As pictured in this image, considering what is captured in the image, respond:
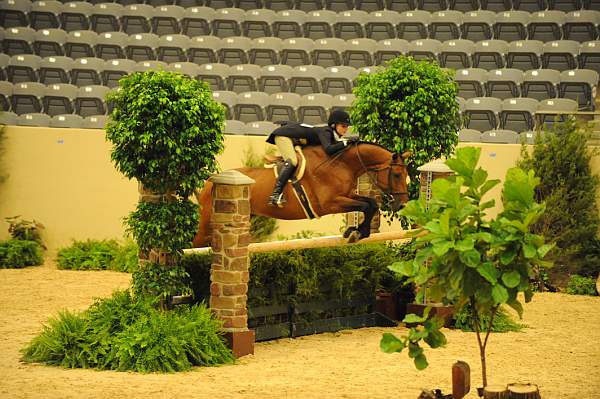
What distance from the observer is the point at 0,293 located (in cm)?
1243

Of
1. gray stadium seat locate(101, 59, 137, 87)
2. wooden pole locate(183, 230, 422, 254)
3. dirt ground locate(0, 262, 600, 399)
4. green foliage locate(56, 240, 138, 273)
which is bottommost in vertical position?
dirt ground locate(0, 262, 600, 399)


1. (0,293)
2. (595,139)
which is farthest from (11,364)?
(595,139)

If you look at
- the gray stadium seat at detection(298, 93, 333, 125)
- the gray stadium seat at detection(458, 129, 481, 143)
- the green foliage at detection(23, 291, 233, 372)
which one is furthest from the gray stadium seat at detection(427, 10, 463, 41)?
the green foliage at detection(23, 291, 233, 372)

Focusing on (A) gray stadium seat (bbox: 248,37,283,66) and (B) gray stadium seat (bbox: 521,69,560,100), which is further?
(A) gray stadium seat (bbox: 248,37,283,66)

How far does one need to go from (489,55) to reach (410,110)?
653 cm

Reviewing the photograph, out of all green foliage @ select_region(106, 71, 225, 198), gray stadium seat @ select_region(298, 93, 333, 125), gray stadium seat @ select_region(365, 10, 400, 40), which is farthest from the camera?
gray stadium seat @ select_region(365, 10, 400, 40)

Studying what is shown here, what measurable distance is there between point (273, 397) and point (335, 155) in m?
3.36

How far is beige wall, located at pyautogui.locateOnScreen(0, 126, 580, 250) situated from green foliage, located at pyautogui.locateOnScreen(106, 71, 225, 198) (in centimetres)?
609

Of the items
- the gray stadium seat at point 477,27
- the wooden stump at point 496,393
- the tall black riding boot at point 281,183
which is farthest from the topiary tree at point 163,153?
the gray stadium seat at point 477,27

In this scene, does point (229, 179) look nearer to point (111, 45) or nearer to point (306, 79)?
point (306, 79)

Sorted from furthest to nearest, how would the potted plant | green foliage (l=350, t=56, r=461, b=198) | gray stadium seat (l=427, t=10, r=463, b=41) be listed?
1. gray stadium seat (l=427, t=10, r=463, b=41)
2. green foliage (l=350, t=56, r=461, b=198)
3. the potted plant

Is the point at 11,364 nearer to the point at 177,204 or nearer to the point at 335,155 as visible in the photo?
the point at 177,204

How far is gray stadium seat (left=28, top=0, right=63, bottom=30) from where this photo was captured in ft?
63.1

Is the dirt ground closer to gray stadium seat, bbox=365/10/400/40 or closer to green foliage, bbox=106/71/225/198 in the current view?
green foliage, bbox=106/71/225/198
